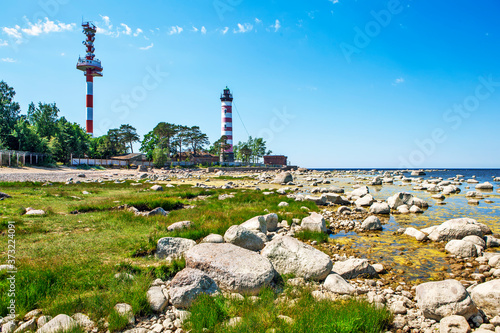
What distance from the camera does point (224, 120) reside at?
96.4 metres

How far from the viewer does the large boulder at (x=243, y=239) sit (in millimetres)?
7574

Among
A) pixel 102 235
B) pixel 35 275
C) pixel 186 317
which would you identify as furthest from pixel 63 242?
pixel 186 317

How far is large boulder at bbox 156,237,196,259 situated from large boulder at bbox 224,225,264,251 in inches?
43.6

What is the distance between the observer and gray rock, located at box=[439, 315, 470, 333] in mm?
4363

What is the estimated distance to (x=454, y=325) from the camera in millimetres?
4477

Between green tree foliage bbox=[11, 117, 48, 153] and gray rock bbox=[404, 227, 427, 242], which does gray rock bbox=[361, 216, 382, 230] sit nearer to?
gray rock bbox=[404, 227, 427, 242]

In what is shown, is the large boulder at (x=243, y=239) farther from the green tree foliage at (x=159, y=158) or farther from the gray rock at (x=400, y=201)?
the green tree foliage at (x=159, y=158)

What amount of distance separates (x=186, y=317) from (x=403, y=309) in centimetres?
402

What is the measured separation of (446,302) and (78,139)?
7773cm

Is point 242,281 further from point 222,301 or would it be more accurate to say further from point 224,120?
point 224,120

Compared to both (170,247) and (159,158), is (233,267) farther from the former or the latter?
(159,158)

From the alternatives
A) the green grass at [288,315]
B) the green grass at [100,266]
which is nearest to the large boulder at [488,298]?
the green grass at [288,315]

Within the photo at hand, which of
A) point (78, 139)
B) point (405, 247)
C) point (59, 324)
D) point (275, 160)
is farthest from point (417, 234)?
point (275, 160)

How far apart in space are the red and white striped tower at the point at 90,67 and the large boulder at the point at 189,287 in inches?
3532
